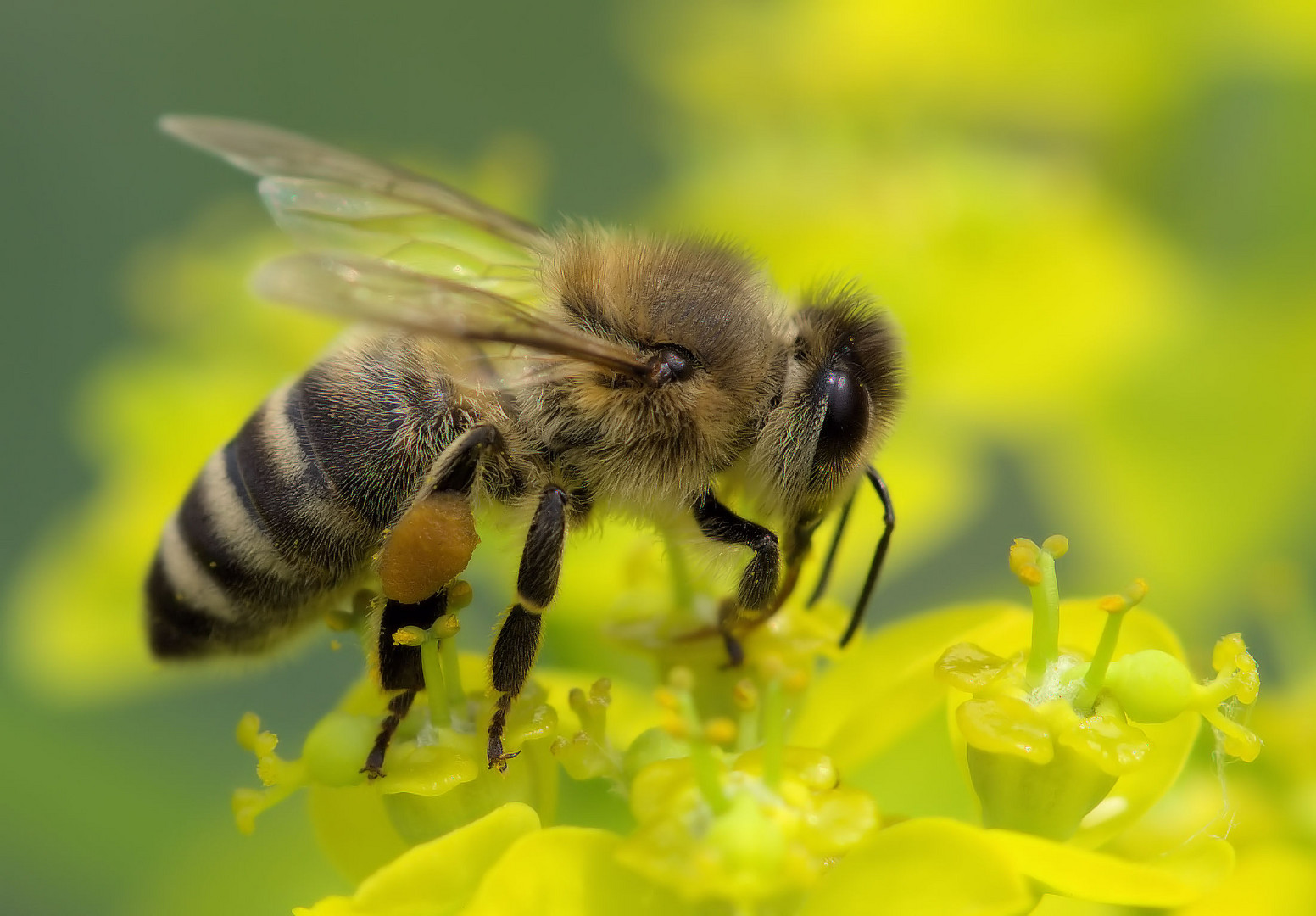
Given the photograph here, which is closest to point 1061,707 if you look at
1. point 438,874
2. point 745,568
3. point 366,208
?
point 745,568

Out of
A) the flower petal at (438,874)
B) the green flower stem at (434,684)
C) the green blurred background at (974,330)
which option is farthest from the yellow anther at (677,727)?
the green blurred background at (974,330)

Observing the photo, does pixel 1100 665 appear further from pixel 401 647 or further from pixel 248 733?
pixel 248 733

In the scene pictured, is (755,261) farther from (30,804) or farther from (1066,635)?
(30,804)

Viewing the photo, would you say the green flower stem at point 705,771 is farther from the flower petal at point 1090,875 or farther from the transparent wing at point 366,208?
the transparent wing at point 366,208

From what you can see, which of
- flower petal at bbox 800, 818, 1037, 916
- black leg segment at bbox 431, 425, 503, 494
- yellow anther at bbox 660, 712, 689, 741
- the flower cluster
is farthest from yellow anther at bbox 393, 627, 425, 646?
flower petal at bbox 800, 818, 1037, 916

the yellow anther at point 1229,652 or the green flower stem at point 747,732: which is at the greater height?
the yellow anther at point 1229,652

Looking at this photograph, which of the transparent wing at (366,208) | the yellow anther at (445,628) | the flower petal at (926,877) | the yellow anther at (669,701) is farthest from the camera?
the transparent wing at (366,208)
